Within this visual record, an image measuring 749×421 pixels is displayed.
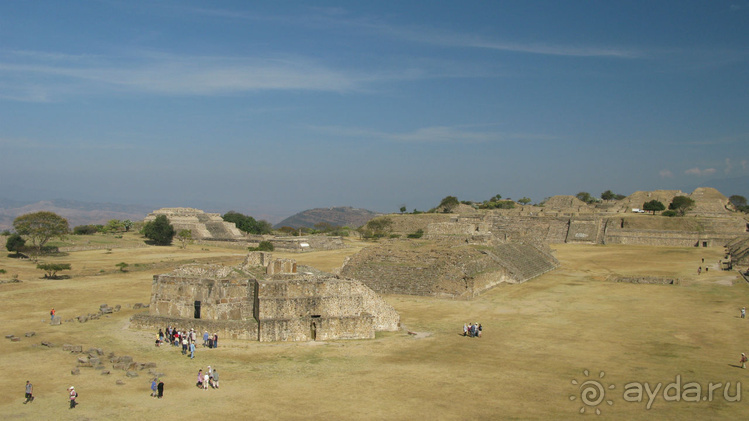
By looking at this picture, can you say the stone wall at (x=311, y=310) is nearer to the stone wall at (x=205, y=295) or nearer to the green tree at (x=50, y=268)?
the stone wall at (x=205, y=295)

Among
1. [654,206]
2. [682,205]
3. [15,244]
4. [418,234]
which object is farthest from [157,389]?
[654,206]

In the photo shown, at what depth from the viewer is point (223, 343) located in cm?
1867

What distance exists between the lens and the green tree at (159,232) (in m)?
58.8

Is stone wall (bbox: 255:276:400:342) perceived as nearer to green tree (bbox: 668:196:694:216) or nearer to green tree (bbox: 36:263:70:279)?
green tree (bbox: 36:263:70:279)

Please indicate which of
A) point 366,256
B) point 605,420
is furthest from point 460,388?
point 366,256

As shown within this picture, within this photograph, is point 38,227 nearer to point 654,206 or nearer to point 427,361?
point 427,361

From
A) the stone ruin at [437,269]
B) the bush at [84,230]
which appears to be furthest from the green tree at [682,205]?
the bush at [84,230]

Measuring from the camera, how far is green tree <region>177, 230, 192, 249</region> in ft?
198

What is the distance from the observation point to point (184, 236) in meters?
60.4

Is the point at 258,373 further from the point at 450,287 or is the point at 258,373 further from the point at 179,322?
the point at 450,287

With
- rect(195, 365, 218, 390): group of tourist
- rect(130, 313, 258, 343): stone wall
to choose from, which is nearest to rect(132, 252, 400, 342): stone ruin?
rect(130, 313, 258, 343): stone wall

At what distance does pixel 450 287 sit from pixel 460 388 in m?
15.1

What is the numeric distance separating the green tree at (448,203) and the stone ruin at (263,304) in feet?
250

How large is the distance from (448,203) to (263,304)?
8090cm
